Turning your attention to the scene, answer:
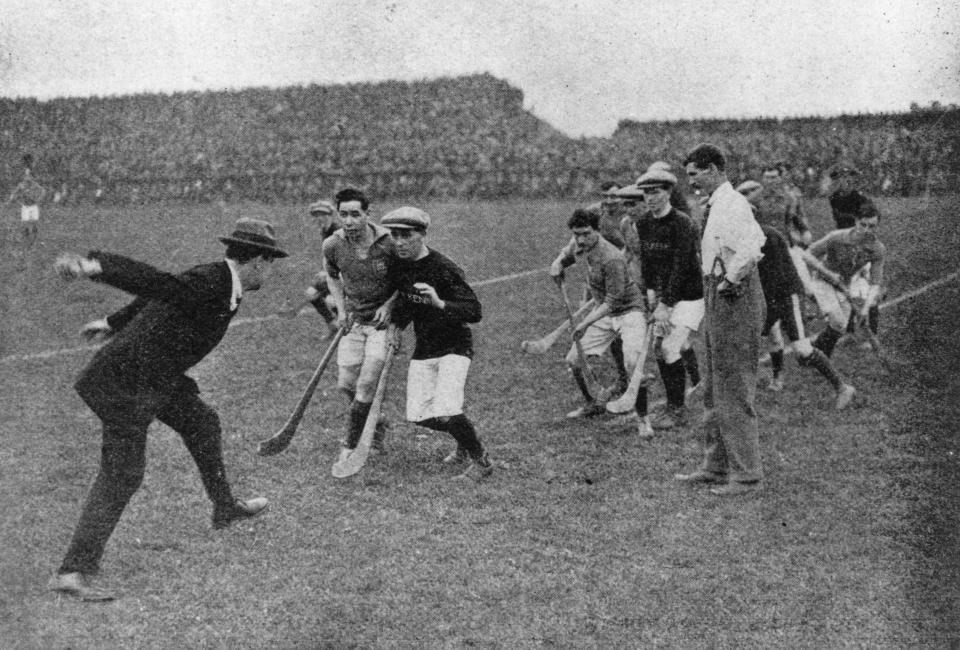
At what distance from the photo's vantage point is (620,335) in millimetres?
8086

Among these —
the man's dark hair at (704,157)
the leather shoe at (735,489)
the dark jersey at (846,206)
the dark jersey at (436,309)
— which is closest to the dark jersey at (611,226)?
the man's dark hair at (704,157)

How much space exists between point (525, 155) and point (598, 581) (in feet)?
72.9

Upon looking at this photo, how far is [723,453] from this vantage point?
6.43 m

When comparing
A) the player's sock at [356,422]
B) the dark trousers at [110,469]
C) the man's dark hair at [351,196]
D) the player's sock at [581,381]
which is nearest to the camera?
the dark trousers at [110,469]

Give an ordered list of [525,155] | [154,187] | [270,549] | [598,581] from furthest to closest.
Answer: [154,187]
[525,155]
[270,549]
[598,581]

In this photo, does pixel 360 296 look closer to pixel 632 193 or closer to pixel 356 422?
pixel 356 422

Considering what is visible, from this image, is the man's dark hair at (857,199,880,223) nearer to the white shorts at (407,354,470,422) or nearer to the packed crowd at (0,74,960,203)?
the white shorts at (407,354,470,422)

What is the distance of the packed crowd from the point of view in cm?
2389

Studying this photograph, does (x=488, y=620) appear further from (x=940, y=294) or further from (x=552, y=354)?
(x=940, y=294)

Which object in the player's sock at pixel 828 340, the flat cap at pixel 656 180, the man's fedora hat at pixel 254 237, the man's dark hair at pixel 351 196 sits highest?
the flat cap at pixel 656 180

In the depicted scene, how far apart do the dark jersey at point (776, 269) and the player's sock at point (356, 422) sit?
3781mm

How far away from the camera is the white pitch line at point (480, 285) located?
1112cm

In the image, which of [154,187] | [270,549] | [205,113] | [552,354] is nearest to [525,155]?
[154,187]

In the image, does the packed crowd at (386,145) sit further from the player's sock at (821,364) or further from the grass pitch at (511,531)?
the player's sock at (821,364)
